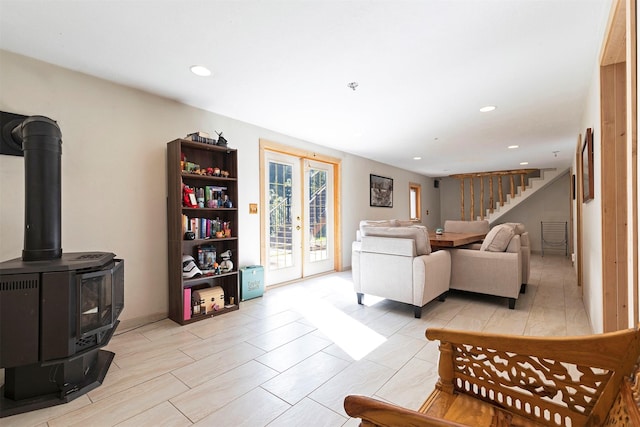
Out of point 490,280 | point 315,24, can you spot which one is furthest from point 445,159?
point 315,24

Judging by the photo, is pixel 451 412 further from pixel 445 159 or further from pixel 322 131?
pixel 445 159

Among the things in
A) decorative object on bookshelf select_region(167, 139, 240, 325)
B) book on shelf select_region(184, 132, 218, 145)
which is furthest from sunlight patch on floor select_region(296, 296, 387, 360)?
book on shelf select_region(184, 132, 218, 145)

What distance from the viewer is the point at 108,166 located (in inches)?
107

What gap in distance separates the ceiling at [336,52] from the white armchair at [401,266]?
1.55 meters

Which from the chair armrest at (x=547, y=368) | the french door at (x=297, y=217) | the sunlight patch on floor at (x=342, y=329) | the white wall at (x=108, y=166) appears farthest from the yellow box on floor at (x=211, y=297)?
the chair armrest at (x=547, y=368)

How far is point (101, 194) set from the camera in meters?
2.67

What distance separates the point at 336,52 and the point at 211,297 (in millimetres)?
2765

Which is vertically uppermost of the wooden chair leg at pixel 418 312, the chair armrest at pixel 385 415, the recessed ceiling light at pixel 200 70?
the recessed ceiling light at pixel 200 70

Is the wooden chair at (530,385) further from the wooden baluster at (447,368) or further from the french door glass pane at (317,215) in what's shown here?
the french door glass pane at (317,215)

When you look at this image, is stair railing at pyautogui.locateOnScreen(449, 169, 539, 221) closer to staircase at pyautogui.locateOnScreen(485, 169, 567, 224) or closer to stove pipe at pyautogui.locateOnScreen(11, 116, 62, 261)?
staircase at pyautogui.locateOnScreen(485, 169, 567, 224)

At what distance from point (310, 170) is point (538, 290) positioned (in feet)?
13.1

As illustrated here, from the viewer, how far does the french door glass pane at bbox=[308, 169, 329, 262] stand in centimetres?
518

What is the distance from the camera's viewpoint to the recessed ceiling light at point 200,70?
97.3 inches

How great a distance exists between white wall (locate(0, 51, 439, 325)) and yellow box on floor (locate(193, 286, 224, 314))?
382mm
